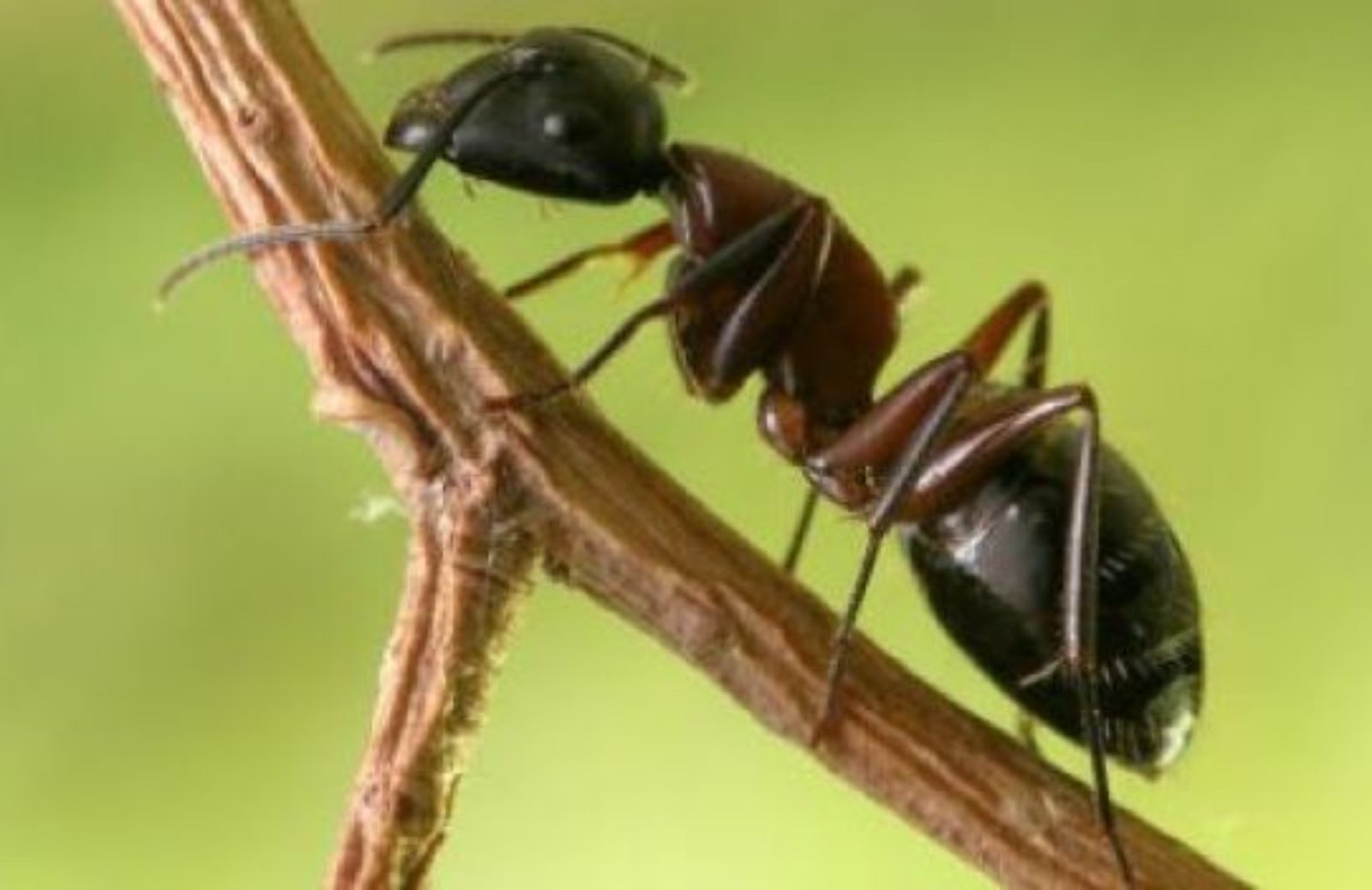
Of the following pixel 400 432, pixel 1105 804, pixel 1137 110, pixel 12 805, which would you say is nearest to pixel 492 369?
pixel 400 432

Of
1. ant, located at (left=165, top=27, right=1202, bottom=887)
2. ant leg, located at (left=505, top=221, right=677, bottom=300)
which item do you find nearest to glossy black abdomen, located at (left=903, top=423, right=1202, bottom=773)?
ant, located at (left=165, top=27, right=1202, bottom=887)

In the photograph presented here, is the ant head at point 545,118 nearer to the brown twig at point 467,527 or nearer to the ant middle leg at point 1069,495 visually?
the brown twig at point 467,527

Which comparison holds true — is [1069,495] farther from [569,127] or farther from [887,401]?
[569,127]

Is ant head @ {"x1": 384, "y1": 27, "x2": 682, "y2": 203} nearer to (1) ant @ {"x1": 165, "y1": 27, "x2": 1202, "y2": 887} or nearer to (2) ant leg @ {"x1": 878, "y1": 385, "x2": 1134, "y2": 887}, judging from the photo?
(1) ant @ {"x1": 165, "y1": 27, "x2": 1202, "y2": 887}

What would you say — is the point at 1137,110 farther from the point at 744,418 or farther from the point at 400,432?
the point at 400,432

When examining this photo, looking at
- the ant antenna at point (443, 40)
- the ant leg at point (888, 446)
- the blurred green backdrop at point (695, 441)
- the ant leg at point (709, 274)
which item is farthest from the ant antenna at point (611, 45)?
the blurred green backdrop at point (695, 441)
